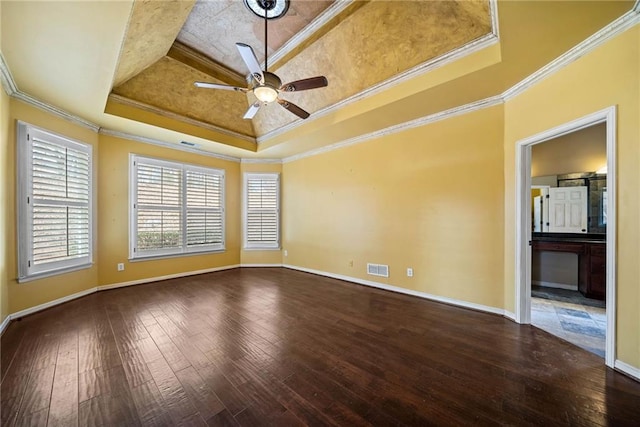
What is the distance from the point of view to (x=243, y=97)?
15.4 feet

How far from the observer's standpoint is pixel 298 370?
2010 mm

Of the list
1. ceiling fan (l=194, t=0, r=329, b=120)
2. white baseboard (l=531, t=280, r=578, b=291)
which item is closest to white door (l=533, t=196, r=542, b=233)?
white baseboard (l=531, t=280, r=578, b=291)

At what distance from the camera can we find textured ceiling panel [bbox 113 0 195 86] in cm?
245

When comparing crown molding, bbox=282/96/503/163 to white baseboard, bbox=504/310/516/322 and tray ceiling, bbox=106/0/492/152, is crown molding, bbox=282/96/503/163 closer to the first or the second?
tray ceiling, bbox=106/0/492/152

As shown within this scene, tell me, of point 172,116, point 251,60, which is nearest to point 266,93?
point 251,60

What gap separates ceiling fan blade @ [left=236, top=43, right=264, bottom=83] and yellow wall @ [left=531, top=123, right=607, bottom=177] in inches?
196

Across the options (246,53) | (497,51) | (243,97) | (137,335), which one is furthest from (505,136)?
(137,335)

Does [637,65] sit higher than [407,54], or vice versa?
[407,54]

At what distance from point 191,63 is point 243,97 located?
1011 millimetres

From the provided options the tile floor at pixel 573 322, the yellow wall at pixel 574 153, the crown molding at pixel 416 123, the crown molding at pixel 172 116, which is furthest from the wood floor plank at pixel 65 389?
the yellow wall at pixel 574 153

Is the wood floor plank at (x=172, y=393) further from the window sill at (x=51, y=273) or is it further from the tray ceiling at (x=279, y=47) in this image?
the tray ceiling at (x=279, y=47)

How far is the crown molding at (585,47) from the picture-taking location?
1.85 m

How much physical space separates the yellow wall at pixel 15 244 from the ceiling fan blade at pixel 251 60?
9.86 ft

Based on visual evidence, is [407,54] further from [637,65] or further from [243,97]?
[243,97]
